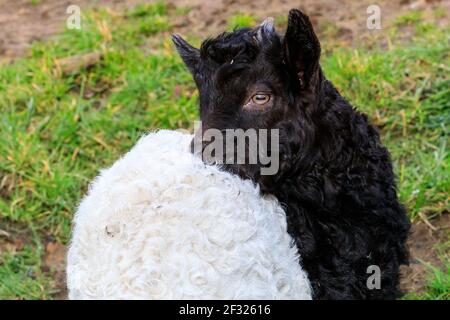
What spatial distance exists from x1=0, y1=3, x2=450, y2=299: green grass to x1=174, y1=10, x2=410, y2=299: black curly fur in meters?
1.33

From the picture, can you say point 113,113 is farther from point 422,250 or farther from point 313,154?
point 313,154

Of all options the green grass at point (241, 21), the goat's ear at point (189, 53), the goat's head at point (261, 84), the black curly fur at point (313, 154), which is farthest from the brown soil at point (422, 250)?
the green grass at point (241, 21)

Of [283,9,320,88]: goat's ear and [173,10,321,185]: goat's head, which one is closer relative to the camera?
[283,9,320,88]: goat's ear

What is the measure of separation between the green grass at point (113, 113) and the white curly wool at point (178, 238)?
1.90 meters

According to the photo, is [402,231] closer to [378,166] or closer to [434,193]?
[378,166]

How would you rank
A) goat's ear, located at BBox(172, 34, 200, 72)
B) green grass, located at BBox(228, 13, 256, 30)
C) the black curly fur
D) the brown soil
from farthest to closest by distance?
green grass, located at BBox(228, 13, 256, 30), the brown soil, goat's ear, located at BBox(172, 34, 200, 72), the black curly fur

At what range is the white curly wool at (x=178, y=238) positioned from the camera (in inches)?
113

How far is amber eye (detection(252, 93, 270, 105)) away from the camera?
12.2 feet

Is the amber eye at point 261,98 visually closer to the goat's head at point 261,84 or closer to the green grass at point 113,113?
the goat's head at point 261,84

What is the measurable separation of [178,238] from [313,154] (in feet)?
3.44

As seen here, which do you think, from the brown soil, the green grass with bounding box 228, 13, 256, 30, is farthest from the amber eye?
the green grass with bounding box 228, 13, 256, 30

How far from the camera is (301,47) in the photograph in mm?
3625

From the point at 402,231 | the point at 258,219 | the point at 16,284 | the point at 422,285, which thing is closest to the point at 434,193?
the point at 422,285

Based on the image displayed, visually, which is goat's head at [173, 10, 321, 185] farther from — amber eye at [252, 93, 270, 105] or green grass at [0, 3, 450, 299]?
green grass at [0, 3, 450, 299]
